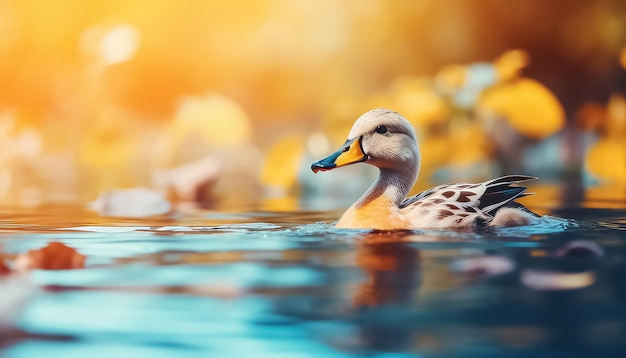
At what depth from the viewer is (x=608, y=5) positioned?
17.5 ft

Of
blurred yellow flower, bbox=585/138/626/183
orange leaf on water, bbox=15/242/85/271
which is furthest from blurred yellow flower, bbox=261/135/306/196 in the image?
orange leaf on water, bbox=15/242/85/271

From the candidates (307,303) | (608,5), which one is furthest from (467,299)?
(608,5)

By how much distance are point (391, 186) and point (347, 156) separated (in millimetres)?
176

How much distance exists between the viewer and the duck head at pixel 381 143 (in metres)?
2.54

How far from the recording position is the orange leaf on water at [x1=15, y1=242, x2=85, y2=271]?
6.51 feet

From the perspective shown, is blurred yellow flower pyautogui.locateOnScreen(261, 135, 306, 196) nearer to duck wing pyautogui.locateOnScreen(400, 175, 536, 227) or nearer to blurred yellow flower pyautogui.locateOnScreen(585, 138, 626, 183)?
blurred yellow flower pyautogui.locateOnScreen(585, 138, 626, 183)

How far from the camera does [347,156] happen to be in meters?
2.52

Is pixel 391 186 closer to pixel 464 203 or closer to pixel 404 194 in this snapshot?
pixel 404 194

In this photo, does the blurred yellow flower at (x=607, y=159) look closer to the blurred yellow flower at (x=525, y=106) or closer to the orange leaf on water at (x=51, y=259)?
the blurred yellow flower at (x=525, y=106)

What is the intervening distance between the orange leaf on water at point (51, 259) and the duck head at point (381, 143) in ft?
2.63

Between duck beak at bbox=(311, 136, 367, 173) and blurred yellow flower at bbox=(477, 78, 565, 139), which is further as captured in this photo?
blurred yellow flower at bbox=(477, 78, 565, 139)

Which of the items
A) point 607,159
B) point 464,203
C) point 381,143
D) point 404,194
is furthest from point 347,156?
point 607,159

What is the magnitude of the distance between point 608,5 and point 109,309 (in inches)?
183

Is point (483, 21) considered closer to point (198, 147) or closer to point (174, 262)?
point (198, 147)
